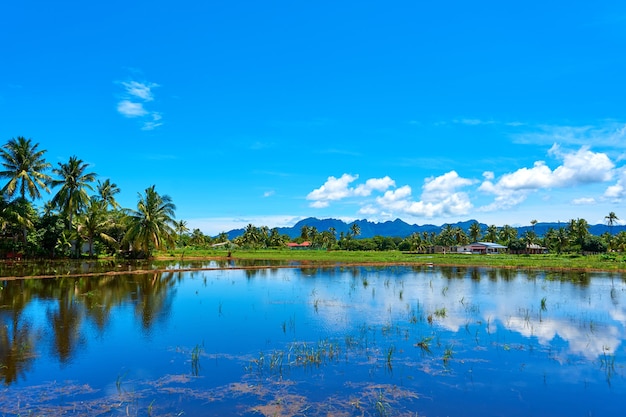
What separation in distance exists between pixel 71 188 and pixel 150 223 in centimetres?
802

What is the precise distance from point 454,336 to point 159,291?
1571 cm

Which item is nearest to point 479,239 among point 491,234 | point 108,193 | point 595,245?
point 491,234

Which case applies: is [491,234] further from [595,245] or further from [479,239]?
[595,245]

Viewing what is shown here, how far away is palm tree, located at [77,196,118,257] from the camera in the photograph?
136ft

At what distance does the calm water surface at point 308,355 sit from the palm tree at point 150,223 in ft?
72.3

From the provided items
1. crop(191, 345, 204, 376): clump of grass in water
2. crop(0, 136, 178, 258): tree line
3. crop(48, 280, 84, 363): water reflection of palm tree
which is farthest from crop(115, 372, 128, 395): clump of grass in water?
crop(0, 136, 178, 258): tree line

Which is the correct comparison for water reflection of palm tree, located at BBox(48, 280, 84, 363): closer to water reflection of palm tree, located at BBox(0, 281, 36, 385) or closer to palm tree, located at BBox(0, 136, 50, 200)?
water reflection of palm tree, located at BBox(0, 281, 36, 385)

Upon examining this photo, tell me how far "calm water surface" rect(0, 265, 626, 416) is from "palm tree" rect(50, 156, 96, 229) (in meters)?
22.7

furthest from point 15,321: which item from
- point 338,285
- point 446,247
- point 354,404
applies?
point 446,247

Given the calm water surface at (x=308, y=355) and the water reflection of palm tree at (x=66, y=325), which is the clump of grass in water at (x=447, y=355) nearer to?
the calm water surface at (x=308, y=355)

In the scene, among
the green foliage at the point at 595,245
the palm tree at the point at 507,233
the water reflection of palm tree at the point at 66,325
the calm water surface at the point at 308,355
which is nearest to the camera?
the calm water surface at the point at 308,355

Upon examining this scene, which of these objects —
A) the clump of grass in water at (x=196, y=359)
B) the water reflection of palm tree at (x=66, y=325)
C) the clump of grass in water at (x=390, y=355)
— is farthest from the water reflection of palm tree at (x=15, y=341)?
the clump of grass in water at (x=390, y=355)

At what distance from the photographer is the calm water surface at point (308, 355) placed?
792 cm

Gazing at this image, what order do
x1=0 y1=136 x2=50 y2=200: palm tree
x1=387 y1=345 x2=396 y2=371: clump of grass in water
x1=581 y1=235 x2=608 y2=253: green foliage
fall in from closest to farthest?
x1=387 y1=345 x2=396 y2=371: clump of grass in water → x1=0 y1=136 x2=50 y2=200: palm tree → x1=581 y1=235 x2=608 y2=253: green foliage
